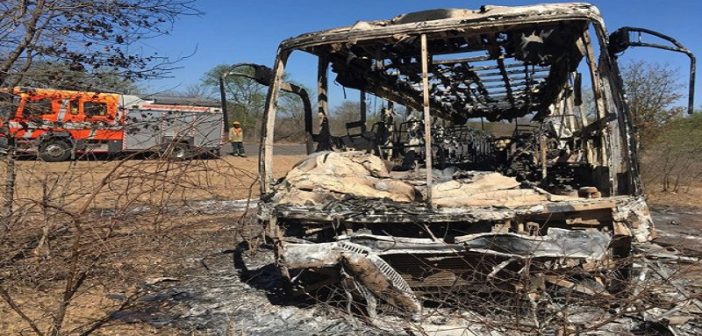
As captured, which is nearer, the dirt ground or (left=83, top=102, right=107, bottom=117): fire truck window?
the dirt ground

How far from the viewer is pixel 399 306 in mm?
4191

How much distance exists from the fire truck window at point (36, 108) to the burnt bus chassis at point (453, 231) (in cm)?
211

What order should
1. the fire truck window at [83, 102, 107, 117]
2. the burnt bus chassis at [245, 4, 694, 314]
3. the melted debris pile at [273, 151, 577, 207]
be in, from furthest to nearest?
the fire truck window at [83, 102, 107, 117]
the melted debris pile at [273, 151, 577, 207]
the burnt bus chassis at [245, 4, 694, 314]

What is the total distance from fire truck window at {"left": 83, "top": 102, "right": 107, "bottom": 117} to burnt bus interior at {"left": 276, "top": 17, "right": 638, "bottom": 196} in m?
2.05

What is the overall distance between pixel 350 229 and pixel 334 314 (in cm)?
79

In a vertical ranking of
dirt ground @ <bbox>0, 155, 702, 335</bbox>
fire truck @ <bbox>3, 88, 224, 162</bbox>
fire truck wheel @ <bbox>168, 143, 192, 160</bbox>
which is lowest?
dirt ground @ <bbox>0, 155, 702, 335</bbox>

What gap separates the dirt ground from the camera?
3.86 metres

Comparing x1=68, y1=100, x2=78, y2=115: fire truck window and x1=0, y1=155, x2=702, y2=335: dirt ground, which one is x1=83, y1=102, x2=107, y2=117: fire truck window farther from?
x1=0, y1=155, x2=702, y2=335: dirt ground

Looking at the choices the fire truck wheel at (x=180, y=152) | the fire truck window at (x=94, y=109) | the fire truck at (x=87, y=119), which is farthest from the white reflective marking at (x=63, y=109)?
the fire truck wheel at (x=180, y=152)

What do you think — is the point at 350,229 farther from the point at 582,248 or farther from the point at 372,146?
the point at 372,146

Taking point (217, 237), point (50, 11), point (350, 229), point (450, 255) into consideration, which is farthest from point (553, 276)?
point (217, 237)

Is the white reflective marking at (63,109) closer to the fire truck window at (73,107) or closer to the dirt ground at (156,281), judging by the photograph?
the fire truck window at (73,107)

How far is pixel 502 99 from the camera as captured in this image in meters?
10.3

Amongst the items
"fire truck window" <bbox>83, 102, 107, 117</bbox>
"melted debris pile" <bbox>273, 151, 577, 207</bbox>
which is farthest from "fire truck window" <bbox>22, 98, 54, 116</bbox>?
"melted debris pile" <bbox>273, 151, 577, 207</bbox>
